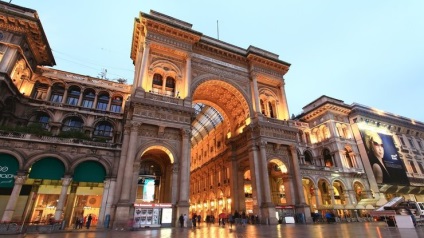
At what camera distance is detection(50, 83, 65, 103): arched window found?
88.0ft

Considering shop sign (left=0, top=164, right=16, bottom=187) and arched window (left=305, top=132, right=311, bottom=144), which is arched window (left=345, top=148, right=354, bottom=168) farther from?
shop sign (left=0, top=164, right=16, bottom=187)

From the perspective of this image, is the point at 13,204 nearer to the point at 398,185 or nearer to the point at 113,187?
the point at 113,187

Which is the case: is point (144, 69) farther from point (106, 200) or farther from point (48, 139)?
point (106, 200)

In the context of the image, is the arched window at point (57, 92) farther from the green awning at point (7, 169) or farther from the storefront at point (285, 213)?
the storefront at point (285, 213)

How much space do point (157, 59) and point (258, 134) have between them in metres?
13.4

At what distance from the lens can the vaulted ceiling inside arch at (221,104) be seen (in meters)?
27.7

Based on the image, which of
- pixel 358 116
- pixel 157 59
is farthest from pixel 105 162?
pixel 358 116

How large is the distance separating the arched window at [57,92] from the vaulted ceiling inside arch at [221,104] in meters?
15.9

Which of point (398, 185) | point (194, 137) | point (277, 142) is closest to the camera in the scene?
point (277, 142)

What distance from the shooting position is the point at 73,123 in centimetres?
2627

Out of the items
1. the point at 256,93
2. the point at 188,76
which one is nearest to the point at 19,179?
the point at 188,76

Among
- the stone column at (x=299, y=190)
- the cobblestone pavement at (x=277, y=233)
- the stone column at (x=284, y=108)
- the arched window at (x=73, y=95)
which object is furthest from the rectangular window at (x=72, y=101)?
the stone column at (x=299, y=190)

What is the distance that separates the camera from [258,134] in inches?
982

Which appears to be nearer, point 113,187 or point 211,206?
point 113,187
